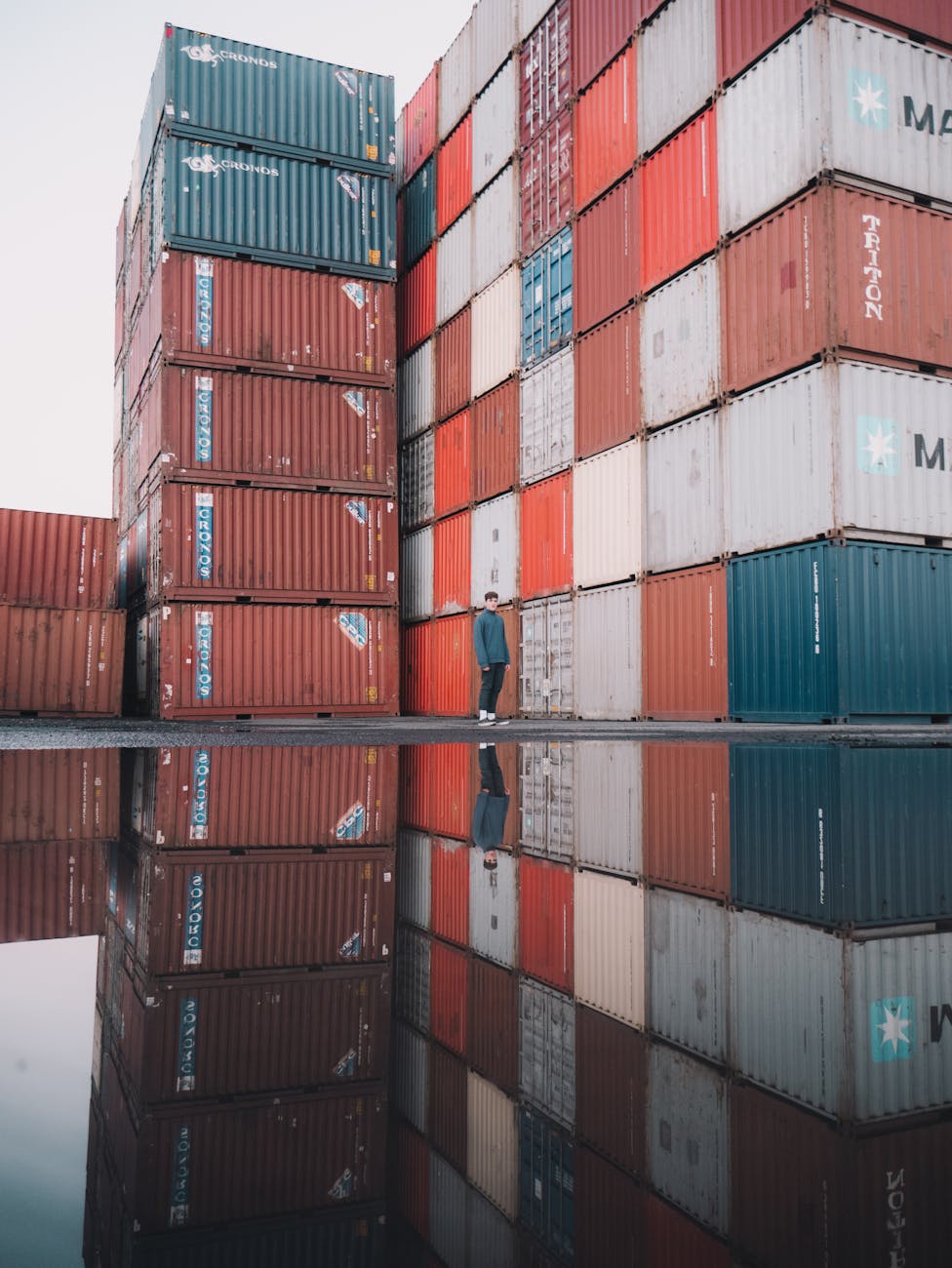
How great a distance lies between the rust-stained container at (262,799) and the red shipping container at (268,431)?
1347cm

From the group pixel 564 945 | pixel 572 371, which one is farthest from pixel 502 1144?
pixel 572 371

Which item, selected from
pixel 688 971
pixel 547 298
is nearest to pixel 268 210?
pixel 547 298

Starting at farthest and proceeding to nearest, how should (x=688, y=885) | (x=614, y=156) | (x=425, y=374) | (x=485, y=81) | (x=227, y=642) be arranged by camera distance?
(x=425, y=374)
(x=485, y=81)
(x=227, y=642)
(x=614, y=156)
(x=688, y=885)

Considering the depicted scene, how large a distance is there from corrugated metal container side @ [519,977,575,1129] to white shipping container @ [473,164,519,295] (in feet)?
73.5

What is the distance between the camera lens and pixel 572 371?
66.9 ft

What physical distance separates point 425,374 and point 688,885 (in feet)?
81.0

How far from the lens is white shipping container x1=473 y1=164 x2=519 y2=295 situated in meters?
22.9

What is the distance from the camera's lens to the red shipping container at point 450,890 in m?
2.71

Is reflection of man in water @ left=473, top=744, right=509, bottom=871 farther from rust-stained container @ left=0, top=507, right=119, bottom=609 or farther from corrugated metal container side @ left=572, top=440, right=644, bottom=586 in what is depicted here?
rust-stained container @ left=0, top=507, right=119, bottom=609

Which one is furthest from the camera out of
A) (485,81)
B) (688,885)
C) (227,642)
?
(485,81)

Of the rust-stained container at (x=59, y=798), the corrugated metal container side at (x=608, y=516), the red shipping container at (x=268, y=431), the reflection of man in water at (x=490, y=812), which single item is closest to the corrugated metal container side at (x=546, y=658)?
the corrugated metal container side at (x=608, y=516)

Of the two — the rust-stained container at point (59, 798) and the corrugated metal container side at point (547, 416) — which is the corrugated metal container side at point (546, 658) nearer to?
the corrugated metal container side at point (547, 416)

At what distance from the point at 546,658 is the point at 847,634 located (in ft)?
25.3

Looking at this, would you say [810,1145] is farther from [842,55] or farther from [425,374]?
[425,374]
